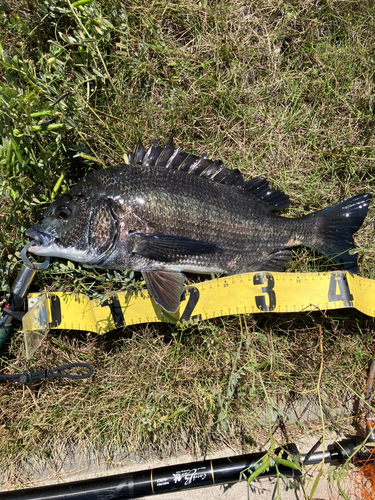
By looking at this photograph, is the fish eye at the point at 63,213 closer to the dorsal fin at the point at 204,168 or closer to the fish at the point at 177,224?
the fish at the point at 177,224

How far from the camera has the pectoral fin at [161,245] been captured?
290 cm

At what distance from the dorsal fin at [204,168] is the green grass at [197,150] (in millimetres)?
346

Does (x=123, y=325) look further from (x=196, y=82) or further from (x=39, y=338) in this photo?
(x=196, y=82)

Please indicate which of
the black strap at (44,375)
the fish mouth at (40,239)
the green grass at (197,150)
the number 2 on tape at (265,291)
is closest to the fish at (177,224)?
the fish mouth at (40,239)

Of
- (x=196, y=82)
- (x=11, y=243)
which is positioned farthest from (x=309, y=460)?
(x=196, y=82)

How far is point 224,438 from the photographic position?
3.29 m

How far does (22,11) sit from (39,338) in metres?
3.22

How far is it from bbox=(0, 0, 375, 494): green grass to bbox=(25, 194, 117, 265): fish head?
31cm

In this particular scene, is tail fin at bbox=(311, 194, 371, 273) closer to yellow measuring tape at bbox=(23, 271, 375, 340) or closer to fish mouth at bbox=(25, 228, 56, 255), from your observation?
yellow measuring tape at bbox=(23, 271, 375, 340)

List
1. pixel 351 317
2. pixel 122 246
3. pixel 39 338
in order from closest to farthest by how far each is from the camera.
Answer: pixel 122 246 < pixel 39 338 < pixel 351 317

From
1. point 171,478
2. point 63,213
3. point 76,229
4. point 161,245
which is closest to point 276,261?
point 161,245

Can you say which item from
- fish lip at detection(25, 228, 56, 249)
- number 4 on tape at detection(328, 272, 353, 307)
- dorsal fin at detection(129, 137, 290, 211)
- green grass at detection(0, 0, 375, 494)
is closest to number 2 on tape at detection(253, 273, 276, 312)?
green grass at detection(0, 0, 375, 494)

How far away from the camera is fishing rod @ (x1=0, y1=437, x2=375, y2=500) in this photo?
2.82m

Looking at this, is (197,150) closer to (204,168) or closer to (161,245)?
(204,168)
